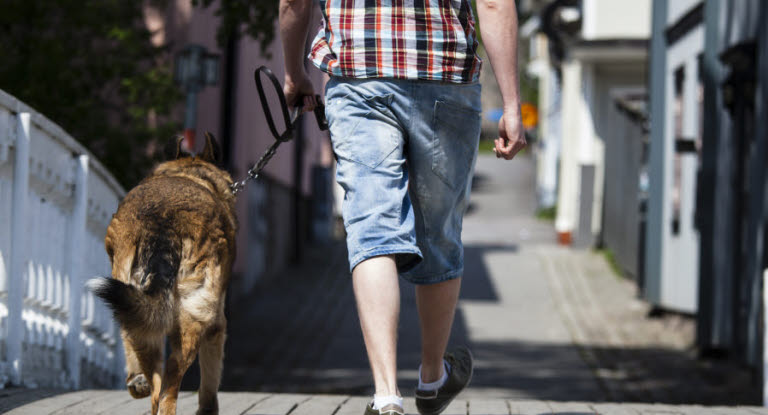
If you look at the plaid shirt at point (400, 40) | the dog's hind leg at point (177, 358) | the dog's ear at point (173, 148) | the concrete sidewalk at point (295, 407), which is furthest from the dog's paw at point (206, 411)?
the plaid shirt at point (400, 40)

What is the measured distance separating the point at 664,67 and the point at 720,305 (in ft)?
15.0

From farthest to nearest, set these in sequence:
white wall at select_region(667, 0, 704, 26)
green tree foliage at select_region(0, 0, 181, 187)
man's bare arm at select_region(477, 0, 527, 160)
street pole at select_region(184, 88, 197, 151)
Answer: white wall at select_region(667, 0, 704, 26)
street pole at select_region(184, 88, 197, 151)
green tree foliage at select_region(0, 0, 181, 187)
man's bare arm at select_region(477, 0, 527, 160)

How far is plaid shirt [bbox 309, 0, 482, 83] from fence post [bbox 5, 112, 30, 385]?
6.35 ft

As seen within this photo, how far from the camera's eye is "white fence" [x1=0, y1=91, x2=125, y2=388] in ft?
16.0

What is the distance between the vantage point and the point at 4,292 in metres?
4.92

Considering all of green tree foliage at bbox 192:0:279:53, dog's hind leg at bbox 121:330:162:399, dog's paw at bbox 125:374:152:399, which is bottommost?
dog's paw at bbox 125:374:152:399

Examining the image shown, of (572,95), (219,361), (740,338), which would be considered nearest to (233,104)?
(740,338)

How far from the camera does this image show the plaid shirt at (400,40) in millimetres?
3553

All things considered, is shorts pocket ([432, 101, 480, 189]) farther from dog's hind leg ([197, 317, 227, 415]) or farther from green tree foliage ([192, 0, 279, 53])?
green tree foliage ([192, 0, 279, 53])

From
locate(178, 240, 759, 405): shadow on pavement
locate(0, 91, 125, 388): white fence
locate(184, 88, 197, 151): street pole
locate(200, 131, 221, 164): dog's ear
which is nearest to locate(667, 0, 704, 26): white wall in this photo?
locate(178, 240, 759, 405): shadow on pavement

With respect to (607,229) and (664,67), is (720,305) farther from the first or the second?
(607,229)

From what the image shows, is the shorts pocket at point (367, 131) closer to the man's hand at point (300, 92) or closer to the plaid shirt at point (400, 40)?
the plaid shirt at point (400, 40)

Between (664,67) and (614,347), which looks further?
Answer: (664,67)

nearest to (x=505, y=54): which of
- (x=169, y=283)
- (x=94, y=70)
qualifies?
(x=169, y=283)
